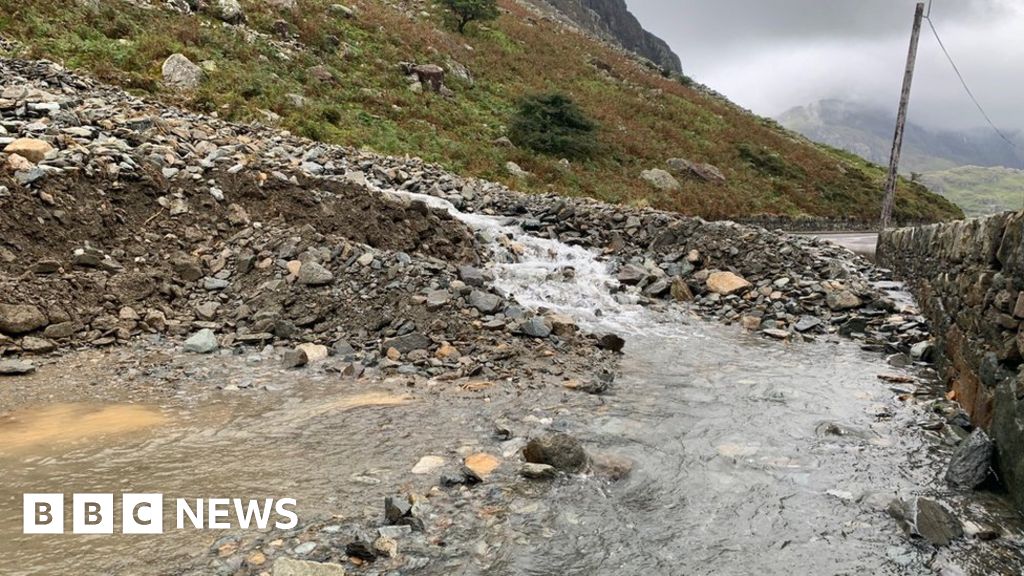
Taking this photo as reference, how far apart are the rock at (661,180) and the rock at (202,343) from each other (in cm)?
2171

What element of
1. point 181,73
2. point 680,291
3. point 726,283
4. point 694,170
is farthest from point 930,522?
point 694,170

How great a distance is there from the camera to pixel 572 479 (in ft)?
15.4

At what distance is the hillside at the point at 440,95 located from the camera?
17.6m

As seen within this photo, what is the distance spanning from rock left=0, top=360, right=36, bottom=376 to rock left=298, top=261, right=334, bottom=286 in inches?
132

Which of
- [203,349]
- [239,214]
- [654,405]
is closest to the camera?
[654,405]

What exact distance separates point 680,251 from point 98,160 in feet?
38.3

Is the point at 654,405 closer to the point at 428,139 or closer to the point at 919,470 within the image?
the point at 919,470

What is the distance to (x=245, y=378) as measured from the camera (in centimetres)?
684

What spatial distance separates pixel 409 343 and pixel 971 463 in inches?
240

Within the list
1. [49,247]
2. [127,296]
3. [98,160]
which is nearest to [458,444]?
[127,296]

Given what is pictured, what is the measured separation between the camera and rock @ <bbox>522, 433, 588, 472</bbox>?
4.81 metres

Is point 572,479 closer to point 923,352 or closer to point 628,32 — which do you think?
point 923,352

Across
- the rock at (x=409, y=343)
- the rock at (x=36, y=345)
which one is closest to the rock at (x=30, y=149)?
the rock at (x=36, y=345)

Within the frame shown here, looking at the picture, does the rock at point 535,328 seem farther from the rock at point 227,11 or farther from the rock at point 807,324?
the rock at point 227,11
